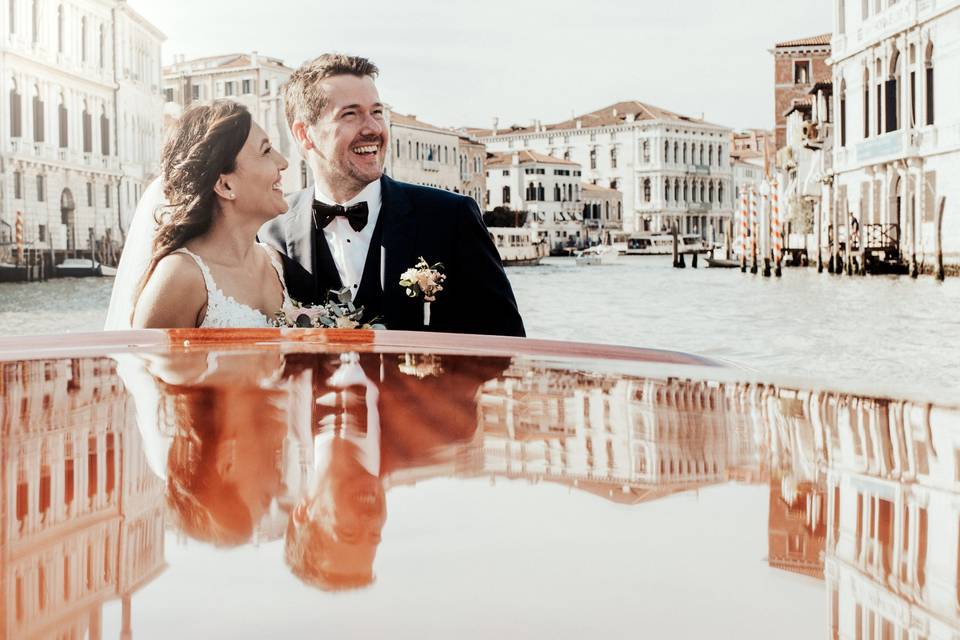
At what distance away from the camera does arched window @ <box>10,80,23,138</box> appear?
22.3 m

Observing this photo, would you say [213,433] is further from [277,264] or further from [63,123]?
[63,123]

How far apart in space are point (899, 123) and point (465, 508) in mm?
18897

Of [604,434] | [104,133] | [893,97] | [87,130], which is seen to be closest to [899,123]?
[893,97]

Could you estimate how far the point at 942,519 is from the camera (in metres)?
0.51

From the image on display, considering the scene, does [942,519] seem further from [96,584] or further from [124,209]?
[124,209]

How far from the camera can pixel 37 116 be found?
76.5 feet

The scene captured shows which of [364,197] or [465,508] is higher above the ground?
[364,197]

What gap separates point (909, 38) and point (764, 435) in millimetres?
18528

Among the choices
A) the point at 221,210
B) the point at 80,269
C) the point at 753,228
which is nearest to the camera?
the point at 221,210

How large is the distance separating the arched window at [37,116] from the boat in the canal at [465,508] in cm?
2410

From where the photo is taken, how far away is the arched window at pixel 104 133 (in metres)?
25.8

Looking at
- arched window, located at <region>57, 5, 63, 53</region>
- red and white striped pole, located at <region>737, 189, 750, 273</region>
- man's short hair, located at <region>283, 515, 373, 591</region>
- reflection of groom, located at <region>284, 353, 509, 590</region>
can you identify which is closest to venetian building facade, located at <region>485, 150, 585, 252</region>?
red and white striped pole, located at <region>737, 189, 750, 273</region>

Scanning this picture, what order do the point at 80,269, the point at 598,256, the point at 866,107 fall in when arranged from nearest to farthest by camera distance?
the point at 866,107, the point at 80,269, the point at 598,256

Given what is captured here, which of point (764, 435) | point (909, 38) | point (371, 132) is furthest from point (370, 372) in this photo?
point (909, 38)
